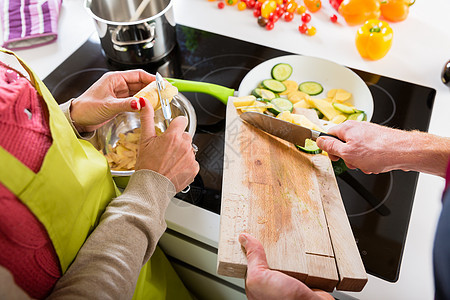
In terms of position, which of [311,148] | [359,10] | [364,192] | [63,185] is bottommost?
[364,192]

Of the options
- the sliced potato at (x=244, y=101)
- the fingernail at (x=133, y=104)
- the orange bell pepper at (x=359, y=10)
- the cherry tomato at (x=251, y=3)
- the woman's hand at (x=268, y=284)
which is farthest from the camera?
the cherry tomato at (x=251, y=3)

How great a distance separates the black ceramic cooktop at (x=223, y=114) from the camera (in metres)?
0.78

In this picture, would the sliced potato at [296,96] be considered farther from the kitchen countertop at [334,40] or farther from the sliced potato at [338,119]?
the kitchen countertop at [334,40]

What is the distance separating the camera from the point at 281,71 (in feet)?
3.49

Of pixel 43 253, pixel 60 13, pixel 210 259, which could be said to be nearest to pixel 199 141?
pixel 210 259

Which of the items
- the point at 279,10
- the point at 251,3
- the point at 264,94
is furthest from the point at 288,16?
the point at 264,94

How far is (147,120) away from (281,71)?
524 millimetres

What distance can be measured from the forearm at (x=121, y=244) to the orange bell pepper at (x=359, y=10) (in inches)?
37.6

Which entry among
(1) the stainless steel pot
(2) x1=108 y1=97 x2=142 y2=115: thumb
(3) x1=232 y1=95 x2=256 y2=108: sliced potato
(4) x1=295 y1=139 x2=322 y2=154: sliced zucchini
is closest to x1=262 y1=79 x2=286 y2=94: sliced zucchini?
(3) x1=232 y1=95 x2=256 y2=108: sliced potato

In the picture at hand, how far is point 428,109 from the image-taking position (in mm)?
1001

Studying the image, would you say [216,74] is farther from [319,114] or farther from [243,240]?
[243,240]

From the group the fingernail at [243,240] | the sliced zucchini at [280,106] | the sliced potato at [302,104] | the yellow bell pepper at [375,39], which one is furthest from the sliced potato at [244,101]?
the yellow bell pepper at [375,39]

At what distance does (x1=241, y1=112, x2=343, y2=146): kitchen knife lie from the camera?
31.0 inches

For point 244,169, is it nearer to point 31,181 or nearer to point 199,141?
point 199,141
